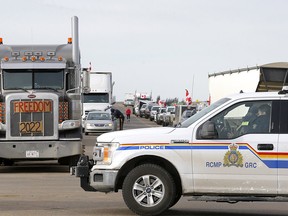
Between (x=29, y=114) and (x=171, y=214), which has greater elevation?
(x=29, y=114)

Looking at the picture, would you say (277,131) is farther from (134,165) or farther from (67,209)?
(67,209)

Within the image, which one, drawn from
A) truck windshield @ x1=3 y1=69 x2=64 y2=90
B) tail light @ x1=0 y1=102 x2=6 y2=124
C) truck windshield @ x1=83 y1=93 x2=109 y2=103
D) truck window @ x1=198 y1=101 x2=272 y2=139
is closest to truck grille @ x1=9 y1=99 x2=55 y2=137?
tail light @ x1=0 y1=102 x2=6 y2=124

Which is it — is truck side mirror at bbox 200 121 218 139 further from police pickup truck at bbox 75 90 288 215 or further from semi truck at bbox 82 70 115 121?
semi truck at bbox 82 70 115 121

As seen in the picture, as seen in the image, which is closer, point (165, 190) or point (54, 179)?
point (165, 190)

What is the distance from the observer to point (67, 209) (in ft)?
41.5

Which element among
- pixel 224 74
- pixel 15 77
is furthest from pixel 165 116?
pixel 15 77

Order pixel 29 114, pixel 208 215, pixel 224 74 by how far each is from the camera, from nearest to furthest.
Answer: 1. pixel 208 215
2. pixel 29 114
3. pixel 224 74

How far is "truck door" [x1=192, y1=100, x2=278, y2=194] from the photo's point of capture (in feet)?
37.4

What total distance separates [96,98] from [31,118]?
31.4 m

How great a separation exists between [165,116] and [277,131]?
49.6m

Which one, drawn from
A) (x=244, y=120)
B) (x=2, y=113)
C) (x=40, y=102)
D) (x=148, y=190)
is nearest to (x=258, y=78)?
(x=40, y=102)

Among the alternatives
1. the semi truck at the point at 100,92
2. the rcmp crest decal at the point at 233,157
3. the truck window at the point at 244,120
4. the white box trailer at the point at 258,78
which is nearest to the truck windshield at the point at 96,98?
the semi truck at the point at 100,92

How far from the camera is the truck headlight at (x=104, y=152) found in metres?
11.9

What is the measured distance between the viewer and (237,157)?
11.4 metres
